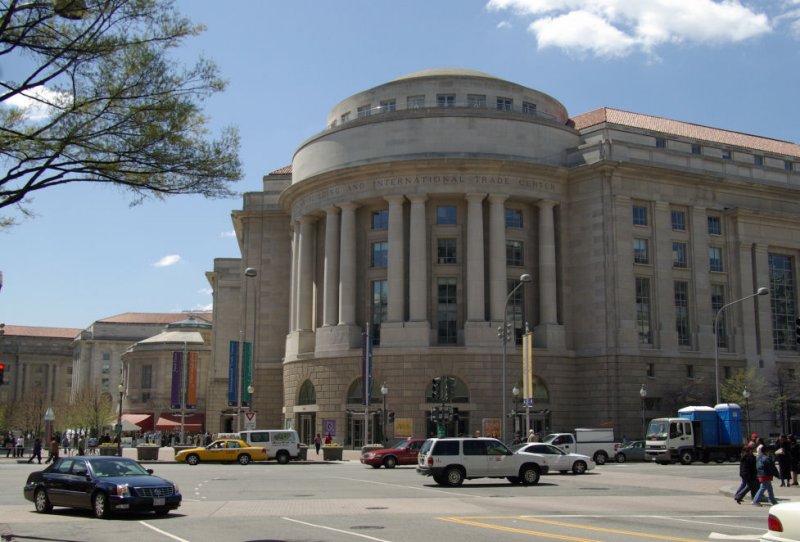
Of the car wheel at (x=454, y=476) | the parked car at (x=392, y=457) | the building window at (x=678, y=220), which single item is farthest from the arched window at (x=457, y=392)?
the car wheel at (x=454, y=476)

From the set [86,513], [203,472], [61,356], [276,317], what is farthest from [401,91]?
[61,356]

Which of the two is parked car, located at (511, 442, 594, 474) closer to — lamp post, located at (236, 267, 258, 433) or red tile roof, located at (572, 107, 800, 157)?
lamp post, located at (236, 267, 258, 433)

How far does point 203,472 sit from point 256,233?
126 ft

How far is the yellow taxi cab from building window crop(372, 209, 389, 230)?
22140 mm

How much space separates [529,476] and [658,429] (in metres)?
20.8

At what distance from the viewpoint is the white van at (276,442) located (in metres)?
48.9

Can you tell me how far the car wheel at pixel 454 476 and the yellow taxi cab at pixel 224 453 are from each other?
771 inches

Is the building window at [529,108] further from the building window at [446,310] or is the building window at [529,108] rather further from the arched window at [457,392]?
the arched window at [457,392]

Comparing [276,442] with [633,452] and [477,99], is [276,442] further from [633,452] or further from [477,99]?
[477,99]

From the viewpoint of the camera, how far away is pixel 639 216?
64.1 metres

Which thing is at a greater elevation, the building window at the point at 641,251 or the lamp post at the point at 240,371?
the building window at the point at 641,251

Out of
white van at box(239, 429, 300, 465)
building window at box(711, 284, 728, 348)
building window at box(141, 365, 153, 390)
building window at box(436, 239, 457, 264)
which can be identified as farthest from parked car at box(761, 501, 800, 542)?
building window at box(141, 365, 153, 390)

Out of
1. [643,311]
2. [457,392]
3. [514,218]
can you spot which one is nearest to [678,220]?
[643,311]

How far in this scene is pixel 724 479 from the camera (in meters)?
35.3
